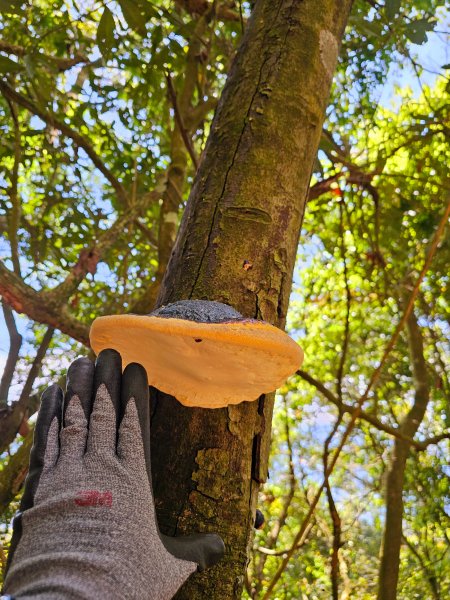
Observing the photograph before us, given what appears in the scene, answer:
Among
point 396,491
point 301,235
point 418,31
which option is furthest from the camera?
point 301,235

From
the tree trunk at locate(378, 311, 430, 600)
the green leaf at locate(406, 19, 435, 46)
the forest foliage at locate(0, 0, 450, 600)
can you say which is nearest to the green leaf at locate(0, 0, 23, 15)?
the forest foliage at locate(0, 0, 450, 600)

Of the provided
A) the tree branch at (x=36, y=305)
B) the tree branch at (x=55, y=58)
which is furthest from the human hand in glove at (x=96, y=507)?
the tree branch at (x=55, y=58)

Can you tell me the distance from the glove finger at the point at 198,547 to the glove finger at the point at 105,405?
18cm

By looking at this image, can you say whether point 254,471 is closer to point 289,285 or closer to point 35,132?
point 289,285

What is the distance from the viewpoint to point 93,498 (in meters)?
0.78

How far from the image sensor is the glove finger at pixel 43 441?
32.3 inches

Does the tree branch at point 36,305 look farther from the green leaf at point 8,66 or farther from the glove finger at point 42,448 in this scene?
the glove finger at point 42,448

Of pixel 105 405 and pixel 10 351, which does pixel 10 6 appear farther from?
pixel 10 351

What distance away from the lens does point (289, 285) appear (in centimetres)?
128

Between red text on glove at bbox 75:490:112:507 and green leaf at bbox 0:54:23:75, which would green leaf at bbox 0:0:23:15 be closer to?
green leaf at bbox 0:54:23:75

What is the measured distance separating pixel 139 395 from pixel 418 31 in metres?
2.27

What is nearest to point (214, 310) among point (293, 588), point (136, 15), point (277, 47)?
point (277, 47)

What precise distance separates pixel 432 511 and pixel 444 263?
8.46 feet

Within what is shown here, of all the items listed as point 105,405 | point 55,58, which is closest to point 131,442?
point 105,405
